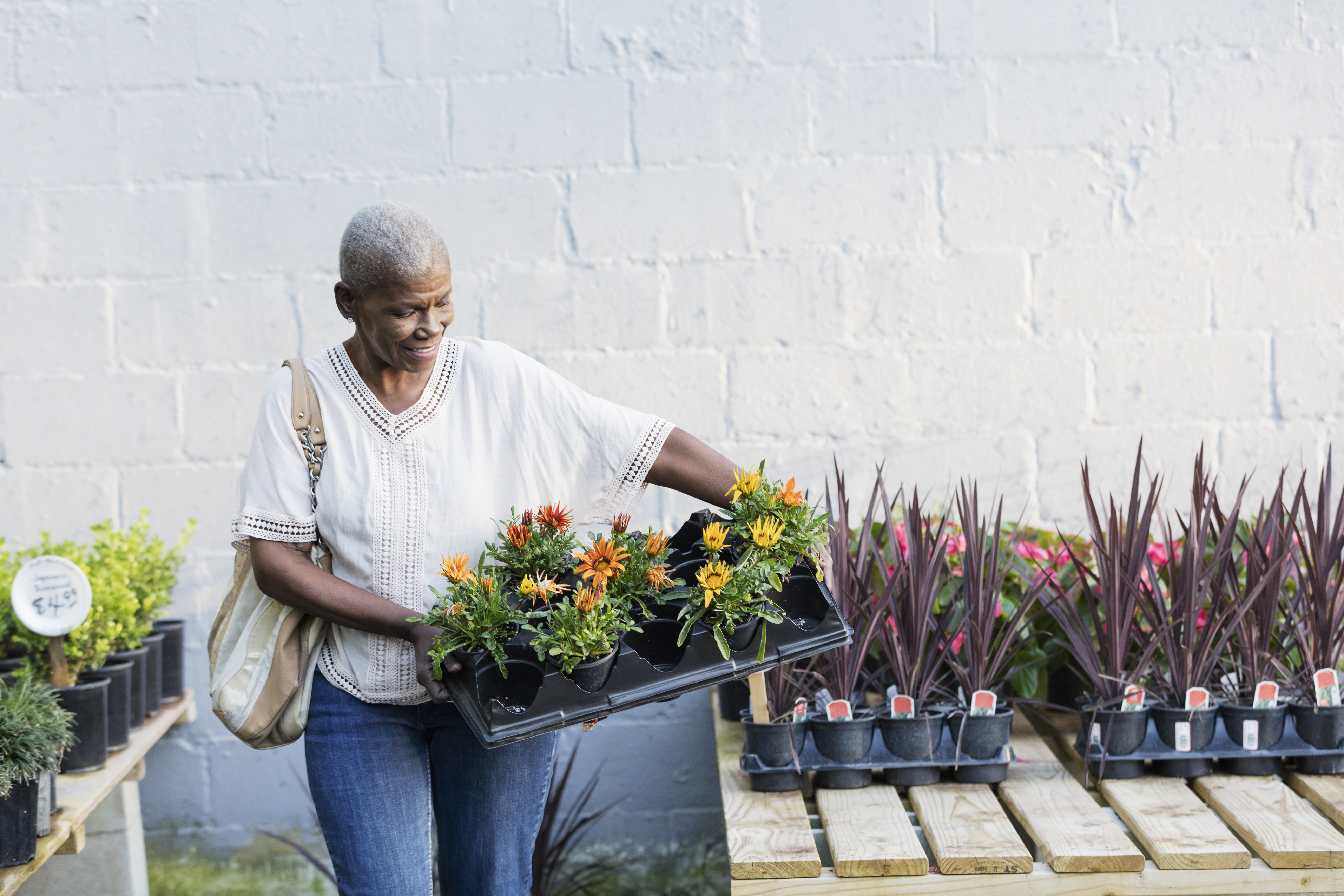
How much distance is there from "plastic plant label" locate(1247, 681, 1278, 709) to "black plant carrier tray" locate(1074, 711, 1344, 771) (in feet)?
0.18

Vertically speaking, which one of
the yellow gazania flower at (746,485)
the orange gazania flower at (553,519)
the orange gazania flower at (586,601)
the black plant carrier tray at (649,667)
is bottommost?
the black plant carrier tray at (649,667)

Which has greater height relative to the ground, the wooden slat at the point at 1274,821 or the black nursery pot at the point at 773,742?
the black nursery pot at the point at 773,742

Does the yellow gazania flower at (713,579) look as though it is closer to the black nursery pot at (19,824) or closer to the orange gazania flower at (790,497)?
the orange gazania flower at (790,497)

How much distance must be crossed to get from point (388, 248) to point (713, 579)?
63 cm

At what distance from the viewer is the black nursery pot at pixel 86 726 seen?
7.02 ft

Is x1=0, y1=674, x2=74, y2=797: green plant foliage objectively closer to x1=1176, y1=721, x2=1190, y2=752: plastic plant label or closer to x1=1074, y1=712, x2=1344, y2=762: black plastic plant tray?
x1=1074, y1=712, x2=1344, y2=762: black plastic plant tray

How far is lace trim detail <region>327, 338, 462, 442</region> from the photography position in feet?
5.09

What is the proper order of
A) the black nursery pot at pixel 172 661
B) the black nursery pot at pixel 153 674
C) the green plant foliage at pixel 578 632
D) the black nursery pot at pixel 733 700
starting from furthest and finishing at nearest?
the black nursery pot at pixel 172 661 < the black nursery pot at pixel 153 674 < the black nursery pot at pixel 733 700 < the green plant foliage at pixel 578 632

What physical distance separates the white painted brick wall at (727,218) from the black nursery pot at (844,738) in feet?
2.93

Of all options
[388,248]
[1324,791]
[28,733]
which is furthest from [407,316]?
[1324,791]

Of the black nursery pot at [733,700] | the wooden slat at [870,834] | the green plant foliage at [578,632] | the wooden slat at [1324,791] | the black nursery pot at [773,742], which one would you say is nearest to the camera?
the green plant foliage at [578,632]

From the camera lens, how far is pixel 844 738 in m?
2.02

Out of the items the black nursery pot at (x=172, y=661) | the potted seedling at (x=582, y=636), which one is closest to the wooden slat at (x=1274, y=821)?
the potted seedling at (x=582, y=636)

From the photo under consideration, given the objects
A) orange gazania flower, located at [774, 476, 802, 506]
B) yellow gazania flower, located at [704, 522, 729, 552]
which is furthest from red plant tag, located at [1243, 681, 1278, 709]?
yellow gazania flower, located at [704, 522, 729, 552]
